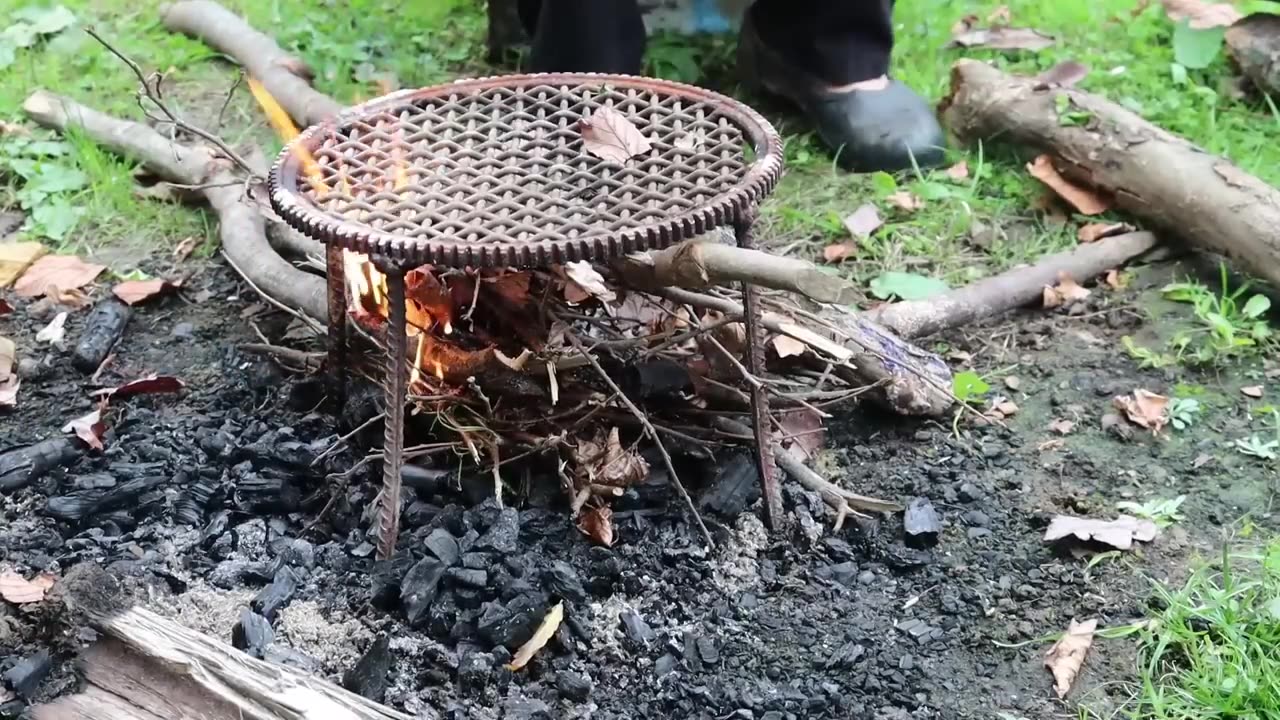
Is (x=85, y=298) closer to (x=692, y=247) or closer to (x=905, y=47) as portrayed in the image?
(x=692, y=247)

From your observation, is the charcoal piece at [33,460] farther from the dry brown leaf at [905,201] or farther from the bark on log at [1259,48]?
the bark on log at [1259,48]

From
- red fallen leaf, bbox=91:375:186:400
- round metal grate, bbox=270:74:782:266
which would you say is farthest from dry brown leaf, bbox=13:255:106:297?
round metal grate, bbox=270:74:782:266

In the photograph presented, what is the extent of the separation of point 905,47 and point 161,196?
101 inches

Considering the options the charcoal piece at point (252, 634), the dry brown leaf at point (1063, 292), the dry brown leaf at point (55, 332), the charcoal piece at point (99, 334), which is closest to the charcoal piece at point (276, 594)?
the charcoal piece at point (252, 634)

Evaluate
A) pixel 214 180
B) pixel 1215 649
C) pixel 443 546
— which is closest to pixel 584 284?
pixel 443 546

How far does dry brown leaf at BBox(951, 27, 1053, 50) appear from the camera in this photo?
4105 millimetres

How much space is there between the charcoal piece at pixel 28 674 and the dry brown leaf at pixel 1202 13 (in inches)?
154

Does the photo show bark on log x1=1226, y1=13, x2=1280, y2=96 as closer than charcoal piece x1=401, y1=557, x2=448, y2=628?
No

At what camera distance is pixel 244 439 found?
2451 millimetres

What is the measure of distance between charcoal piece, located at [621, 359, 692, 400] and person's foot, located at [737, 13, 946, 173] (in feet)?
4.79

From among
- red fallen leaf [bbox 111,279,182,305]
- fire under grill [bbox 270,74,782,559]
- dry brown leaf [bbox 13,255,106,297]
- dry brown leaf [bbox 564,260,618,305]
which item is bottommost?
dry brown leaf [bbox 13,255,106,297]

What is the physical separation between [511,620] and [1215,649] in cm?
117

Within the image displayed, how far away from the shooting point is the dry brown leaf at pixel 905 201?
3.39 m

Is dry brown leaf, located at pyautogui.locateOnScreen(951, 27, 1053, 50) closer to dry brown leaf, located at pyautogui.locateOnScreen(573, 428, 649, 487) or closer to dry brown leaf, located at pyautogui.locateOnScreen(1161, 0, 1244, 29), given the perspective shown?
dry brown leaf, located at pyautogui.locateOnScreen(1161, 0, 1244, 29)
